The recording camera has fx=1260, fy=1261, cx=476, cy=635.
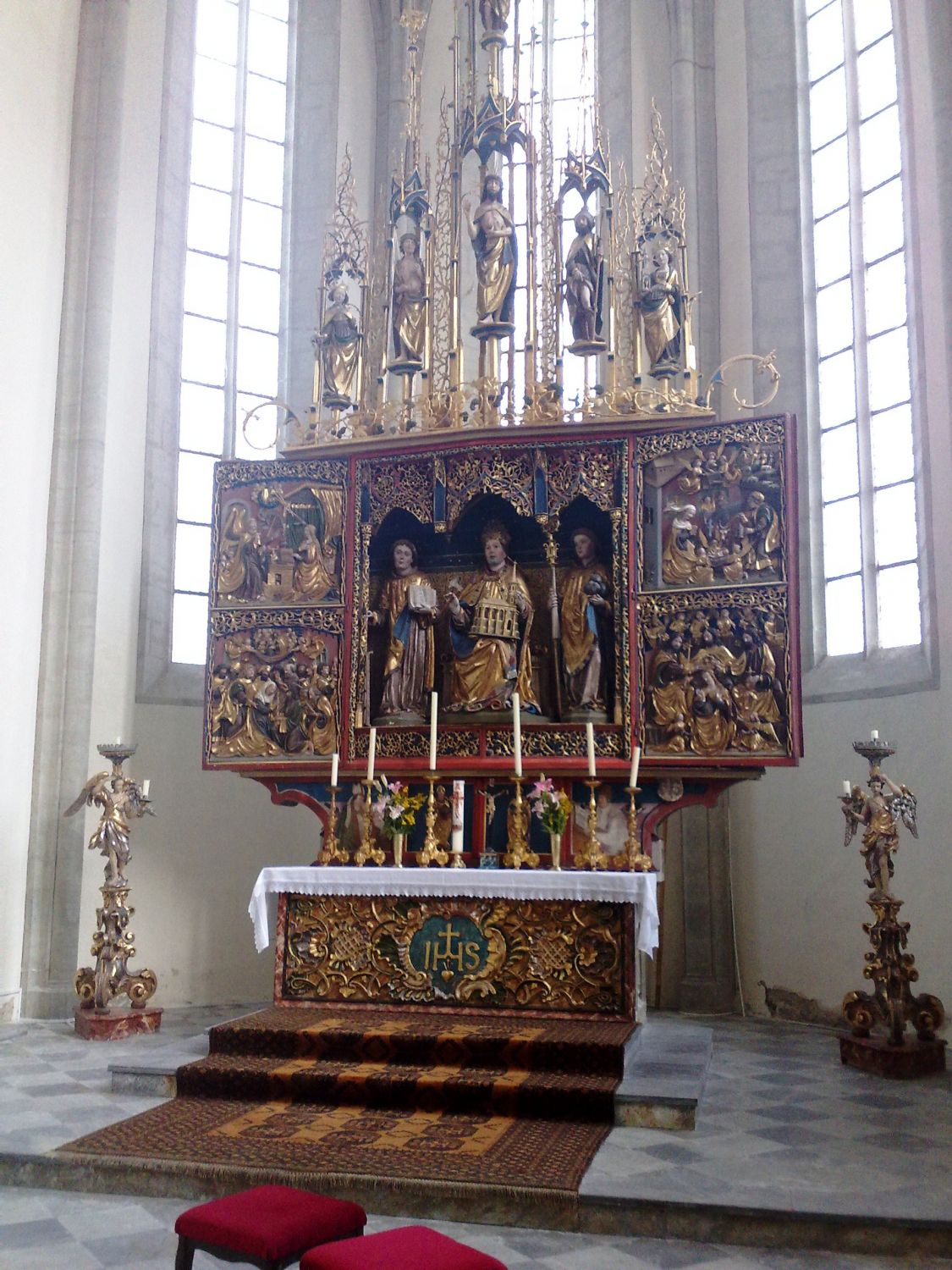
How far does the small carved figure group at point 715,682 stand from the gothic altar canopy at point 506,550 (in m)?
0.02

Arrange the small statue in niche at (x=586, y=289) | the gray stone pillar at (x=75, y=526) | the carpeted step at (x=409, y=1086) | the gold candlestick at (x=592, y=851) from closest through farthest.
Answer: the carpeted step at (x=409, y=1086)
the gold candlestick at (x=592, y=851)
the small statue in niche at (x=586, y=289)
the gray stone pillar at (x=75, y=526)

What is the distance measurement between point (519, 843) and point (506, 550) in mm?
2574

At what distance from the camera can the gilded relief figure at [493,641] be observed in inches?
380

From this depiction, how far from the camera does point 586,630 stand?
376 inches

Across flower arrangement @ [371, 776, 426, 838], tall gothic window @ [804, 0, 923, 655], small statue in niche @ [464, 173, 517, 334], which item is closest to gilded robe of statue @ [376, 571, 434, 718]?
flower arrangement @ [371, 776, 426, 838]

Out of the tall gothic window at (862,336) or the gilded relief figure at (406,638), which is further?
the tall gothic window at (862,336)

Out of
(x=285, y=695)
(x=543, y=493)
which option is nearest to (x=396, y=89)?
(x=543, y=493)

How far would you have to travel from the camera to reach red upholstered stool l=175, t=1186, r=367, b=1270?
3924 mm

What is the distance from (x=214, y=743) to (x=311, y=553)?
1.64 m

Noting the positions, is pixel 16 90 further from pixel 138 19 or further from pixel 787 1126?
pixel 787 1126

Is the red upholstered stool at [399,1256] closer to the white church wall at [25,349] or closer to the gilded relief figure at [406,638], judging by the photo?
the gilded relief figure at [406,638]

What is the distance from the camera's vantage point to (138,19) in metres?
12.2

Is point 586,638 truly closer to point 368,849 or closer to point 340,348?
point 368,849

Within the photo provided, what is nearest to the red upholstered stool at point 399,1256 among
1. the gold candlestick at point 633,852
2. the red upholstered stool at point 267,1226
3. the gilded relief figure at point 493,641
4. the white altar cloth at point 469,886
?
the red upholstered stool at point 267,1226
